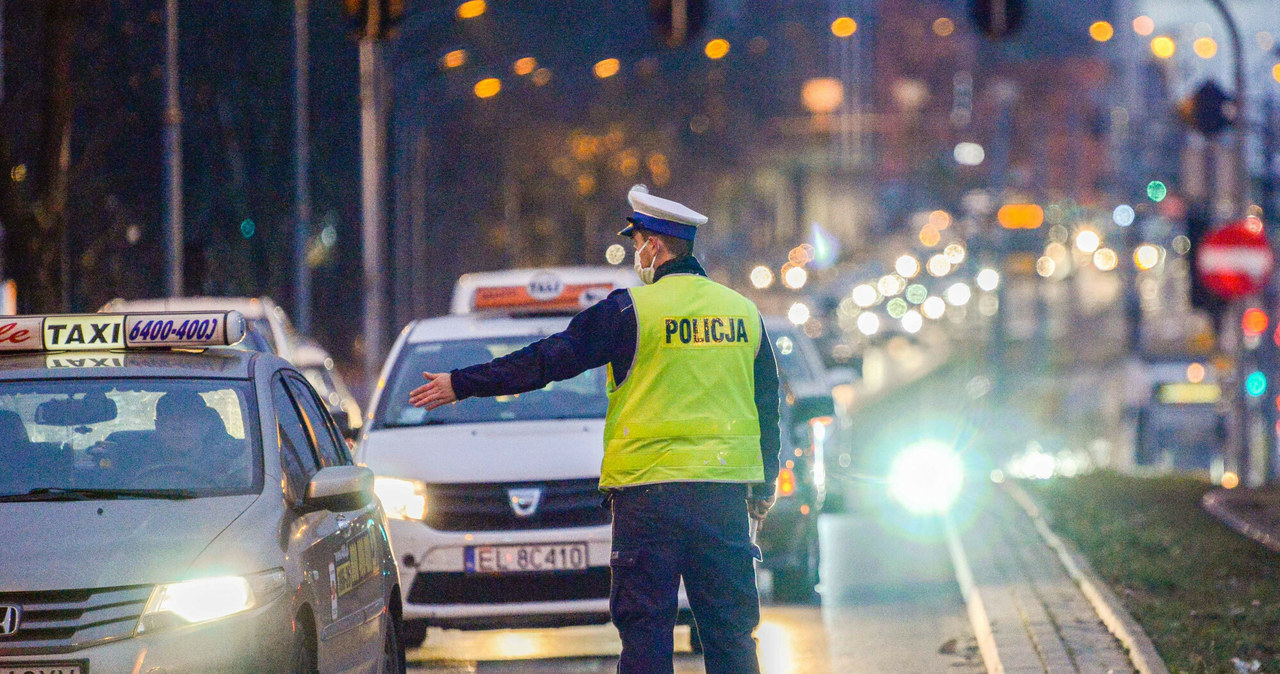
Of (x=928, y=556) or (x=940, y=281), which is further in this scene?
(x=940, y=281)

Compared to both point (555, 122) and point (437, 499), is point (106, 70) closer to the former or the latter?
point (437, 499)

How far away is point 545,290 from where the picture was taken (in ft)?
38.6

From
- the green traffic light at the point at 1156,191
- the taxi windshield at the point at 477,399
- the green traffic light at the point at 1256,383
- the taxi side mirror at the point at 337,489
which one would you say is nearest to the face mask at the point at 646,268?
the taxi side mirror at the point at 337,489

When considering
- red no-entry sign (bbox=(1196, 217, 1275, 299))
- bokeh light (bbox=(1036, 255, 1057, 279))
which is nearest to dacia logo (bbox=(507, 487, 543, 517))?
red no-entry sign (bbox=(1196, 217, 1275, 299))

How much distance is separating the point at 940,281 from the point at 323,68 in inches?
2063

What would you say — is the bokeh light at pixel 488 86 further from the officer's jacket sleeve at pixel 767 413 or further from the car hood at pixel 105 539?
the car hood at pixel 105 539

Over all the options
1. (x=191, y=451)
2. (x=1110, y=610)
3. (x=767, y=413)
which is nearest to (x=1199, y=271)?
(x=1110, y=610)

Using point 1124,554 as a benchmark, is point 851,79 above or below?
above

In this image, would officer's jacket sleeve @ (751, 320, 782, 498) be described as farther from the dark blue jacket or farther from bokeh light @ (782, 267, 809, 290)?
bokeh light @ (782, 267, 809, 290)

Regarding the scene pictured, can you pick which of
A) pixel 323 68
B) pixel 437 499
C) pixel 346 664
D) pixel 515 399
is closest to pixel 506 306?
pixel 515 399

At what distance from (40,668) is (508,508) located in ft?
12.6

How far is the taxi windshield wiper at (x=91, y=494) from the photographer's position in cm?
597

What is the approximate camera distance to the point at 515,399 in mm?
10047

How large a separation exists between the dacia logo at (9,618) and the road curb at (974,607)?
13.9 ft
